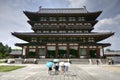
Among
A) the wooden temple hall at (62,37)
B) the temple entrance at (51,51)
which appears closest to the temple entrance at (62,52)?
the wooden temple hall at (62,37)

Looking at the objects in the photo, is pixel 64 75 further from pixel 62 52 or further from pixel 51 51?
pixel 51 51

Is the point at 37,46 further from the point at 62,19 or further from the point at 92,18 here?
the point at 92,18

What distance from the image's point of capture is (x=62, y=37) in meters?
42.1

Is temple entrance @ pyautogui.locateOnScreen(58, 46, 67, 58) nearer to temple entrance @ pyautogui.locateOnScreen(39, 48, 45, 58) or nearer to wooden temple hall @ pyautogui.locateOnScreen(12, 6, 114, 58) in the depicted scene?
wooden temple hall @ pyautogui.locateOnScreen(12, 6, 114, 58)

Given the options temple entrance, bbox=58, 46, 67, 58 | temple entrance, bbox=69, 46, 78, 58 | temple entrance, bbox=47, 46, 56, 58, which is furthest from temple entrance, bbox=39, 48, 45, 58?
temple entrance, bbox=69, 46, 78, 58

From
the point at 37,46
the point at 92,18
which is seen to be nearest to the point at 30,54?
the point at 37,46

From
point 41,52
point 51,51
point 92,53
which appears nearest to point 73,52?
point 92,53

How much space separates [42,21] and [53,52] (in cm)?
936

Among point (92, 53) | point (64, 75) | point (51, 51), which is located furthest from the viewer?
point (92, 53)

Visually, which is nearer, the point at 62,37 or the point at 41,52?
the point at 62,37

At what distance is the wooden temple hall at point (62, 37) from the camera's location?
41.9 m

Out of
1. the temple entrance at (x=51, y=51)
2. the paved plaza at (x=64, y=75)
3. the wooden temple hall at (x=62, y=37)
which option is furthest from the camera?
the temple entrance at (x=51, y=51)

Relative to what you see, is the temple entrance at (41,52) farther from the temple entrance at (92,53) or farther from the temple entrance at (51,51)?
the temple entrance at (92,53)

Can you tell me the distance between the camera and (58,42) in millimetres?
42312
